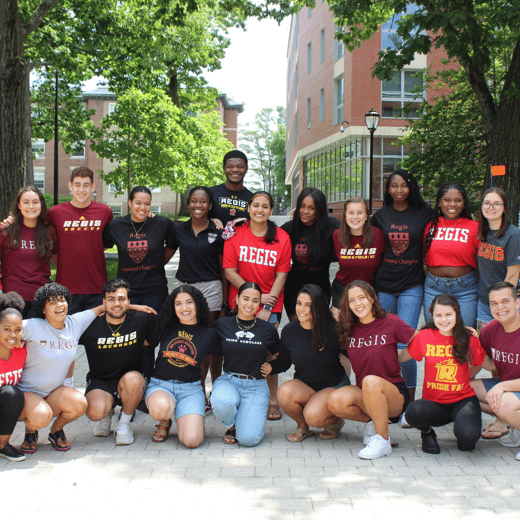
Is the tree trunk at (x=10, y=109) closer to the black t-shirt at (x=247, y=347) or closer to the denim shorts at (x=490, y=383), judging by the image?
the black t-shirt at (x=247, y=347)

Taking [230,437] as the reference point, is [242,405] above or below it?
above

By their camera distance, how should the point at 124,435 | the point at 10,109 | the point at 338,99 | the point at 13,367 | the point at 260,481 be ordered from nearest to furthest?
the point at 260,481 < the point at 13,367 < the point at 124,435 < the point at 10,109 < the point at 338,99

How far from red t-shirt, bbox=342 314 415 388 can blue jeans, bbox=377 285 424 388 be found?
57cm

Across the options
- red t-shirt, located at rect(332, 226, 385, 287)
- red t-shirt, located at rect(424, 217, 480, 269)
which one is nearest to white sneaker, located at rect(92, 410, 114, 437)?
red t-shirt, located at rect(332, 226, 385, 287)

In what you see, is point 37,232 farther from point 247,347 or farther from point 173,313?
point 247,347

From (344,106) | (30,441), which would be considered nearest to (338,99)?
(344,106)

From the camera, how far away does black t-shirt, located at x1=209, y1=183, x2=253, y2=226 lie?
591 cm

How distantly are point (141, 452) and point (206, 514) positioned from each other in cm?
119

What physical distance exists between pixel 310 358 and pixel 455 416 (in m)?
1.20

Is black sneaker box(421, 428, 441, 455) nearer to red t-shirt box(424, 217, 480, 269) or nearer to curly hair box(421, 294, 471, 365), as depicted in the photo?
curly hair box(421, 294, 471, 365)

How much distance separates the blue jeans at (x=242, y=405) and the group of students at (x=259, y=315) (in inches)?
0.5

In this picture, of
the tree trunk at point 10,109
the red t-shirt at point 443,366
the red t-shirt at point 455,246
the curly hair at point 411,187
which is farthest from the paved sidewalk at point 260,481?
the tree trunk at point 10,109

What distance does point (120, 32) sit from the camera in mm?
13773

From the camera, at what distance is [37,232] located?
521cm
